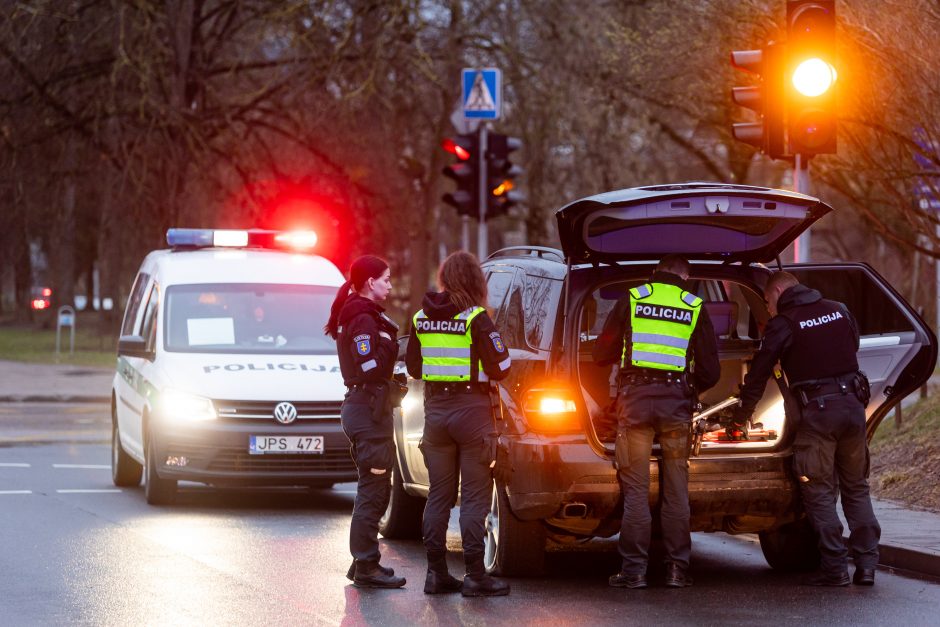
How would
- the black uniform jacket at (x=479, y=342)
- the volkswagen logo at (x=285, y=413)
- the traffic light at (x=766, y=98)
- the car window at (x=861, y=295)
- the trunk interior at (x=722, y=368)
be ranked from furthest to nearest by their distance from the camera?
the volkswagen logo at (x=285, y=413)
the traffic light at (x=766, y=98)
the car window at (x=861, y=295)
the trunk interior at (x=722, y=368)
the black uniform jacket at (x=479, y=342)

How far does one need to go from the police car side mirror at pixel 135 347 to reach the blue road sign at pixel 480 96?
514 cm

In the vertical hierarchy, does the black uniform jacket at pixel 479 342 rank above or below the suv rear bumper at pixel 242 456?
above

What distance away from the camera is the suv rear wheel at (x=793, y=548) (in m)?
9.50

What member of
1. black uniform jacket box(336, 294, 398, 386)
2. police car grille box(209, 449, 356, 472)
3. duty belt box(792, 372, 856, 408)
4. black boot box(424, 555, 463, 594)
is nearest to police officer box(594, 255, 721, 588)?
duty belt box(792, 372, 856, 408)

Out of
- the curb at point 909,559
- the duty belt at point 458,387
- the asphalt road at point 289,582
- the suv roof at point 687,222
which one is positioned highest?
the suv roof at point 687,222

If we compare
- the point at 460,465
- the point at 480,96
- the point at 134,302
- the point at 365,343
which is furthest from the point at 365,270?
the point at 480,96

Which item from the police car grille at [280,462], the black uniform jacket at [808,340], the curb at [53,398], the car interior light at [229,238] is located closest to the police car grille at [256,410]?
the police car grille at [280,462]

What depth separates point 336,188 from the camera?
27.9 m

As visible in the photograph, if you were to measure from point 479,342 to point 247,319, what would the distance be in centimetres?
557

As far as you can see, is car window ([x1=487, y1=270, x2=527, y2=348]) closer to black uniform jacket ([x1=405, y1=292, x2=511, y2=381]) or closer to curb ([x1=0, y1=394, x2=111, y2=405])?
black uniform jacket ([x1=405, y1=292, x2=511, y2=381])

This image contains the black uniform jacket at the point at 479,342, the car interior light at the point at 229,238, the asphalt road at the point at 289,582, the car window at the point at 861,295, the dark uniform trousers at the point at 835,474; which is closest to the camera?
the asphalt road at the point at 289,582

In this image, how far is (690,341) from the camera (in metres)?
8.79

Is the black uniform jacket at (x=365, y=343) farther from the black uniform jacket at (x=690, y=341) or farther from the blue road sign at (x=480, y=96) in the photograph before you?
the blue road sign at (x=480, y=96)

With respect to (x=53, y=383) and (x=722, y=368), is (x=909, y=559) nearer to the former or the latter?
(x=722, y=368)
